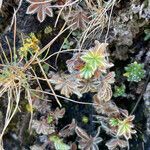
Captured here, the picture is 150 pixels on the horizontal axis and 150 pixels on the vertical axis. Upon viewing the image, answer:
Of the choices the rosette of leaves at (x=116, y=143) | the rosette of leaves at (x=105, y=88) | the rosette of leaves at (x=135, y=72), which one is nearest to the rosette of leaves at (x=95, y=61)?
the rosette of leaves at (x=105, y=88)

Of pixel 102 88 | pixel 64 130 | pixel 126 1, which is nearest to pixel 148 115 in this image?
pixel 102 88

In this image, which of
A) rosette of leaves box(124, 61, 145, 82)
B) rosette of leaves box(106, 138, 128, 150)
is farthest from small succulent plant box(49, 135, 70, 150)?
rosette of leaves box(124, 61, 145, 82)

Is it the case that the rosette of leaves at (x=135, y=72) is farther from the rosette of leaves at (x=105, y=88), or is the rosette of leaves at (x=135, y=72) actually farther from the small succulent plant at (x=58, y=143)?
the small succulent plant at (x=58, y=143)

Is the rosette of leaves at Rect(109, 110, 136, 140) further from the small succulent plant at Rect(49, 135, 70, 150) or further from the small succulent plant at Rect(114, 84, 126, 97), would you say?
the small succulent plant at Rect(49, 135, 70, 150)

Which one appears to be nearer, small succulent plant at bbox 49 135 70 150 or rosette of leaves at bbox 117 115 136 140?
rosette of leaves at bbox 117 115 136 140

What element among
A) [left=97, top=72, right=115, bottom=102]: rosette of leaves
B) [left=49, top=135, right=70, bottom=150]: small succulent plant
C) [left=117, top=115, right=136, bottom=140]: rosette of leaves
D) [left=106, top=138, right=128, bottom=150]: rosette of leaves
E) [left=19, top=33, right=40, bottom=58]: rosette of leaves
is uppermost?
[left=19, top=33, right=40, bottom=58]: rosette of leaves

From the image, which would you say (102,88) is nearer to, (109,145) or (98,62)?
(98,62)

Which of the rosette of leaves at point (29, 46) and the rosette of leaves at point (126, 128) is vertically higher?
the rosette of leaves at point (29, 46)
